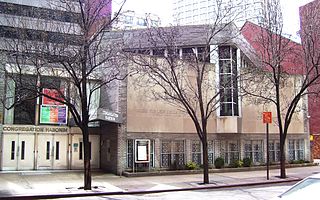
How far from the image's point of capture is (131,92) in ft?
74.2

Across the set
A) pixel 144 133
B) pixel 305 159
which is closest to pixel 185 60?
pixel 144 133

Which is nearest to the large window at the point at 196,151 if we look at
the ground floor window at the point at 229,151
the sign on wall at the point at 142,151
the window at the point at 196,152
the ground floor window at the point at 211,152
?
the window at the point at 196,152

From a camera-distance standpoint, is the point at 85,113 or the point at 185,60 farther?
the point at 185,60

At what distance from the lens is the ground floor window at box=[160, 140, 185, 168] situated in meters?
23.2

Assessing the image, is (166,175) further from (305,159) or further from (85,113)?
(305,159)

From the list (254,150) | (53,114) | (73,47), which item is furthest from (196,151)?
(73,47)

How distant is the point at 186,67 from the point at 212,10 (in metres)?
4.75

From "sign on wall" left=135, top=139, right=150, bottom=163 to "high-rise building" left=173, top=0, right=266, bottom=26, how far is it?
7.13m

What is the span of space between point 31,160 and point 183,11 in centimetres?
1255

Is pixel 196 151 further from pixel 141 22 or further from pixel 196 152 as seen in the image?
pixel 141 22

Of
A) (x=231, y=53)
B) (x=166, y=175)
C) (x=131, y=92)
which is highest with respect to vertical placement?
(x=231, y=53)

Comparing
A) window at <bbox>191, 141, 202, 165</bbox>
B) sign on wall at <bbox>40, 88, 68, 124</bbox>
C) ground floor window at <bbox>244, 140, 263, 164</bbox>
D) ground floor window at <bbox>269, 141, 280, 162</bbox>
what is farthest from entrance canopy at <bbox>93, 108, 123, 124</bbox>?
ground floor window at <bbox>269, 141, 280, 162</bbox>

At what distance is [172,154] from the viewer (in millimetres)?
23641

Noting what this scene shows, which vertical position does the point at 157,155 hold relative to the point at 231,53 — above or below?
below
